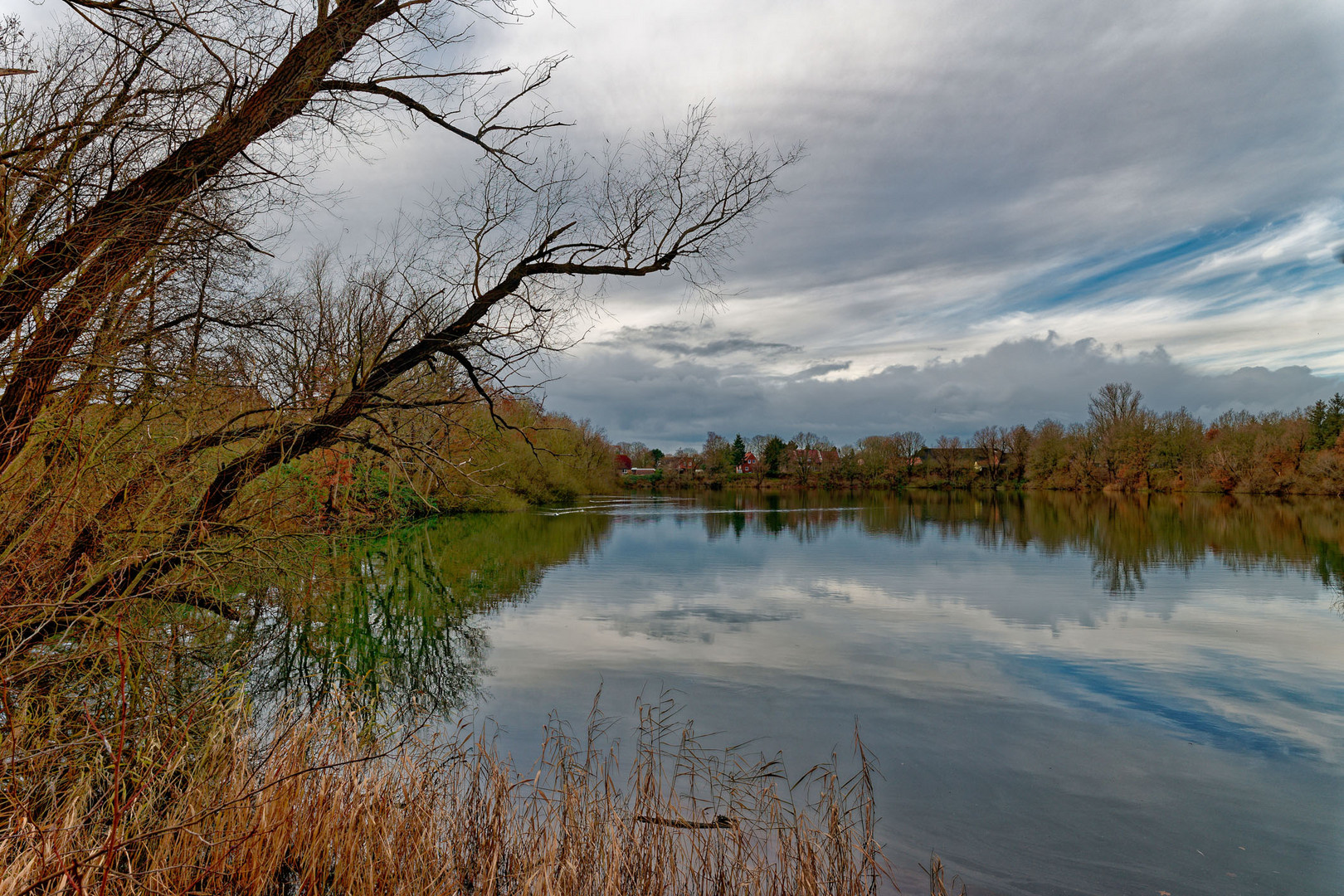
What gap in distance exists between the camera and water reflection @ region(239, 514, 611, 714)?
28.9 feet

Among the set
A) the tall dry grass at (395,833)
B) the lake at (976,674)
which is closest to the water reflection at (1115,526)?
the lake at (976,674)

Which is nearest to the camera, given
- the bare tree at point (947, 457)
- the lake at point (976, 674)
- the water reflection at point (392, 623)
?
the lake at point (976, 674)

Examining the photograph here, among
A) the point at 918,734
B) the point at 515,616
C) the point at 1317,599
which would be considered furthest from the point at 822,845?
the point at 1317,599

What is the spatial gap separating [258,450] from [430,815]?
10.8ft

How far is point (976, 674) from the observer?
10.1 meters

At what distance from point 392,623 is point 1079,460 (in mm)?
68637

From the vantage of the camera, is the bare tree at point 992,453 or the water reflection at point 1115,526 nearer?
the water reflection at point 1115,526

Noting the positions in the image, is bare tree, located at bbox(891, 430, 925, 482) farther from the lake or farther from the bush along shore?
the lake

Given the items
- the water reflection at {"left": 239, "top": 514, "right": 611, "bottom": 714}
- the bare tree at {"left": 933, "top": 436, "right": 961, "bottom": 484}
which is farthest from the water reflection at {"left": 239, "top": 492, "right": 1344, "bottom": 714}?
the bare tree at {"left": 933, "top": 436, "right": 961, "bottom": 484}

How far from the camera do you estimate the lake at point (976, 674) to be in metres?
5.85

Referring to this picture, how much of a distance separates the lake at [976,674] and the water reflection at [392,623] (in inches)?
3.3

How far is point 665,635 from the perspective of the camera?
12281 mm

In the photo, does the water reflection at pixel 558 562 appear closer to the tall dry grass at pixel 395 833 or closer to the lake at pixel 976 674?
the lake at pixel 976 674

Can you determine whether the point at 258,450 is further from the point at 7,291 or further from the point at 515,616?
the point at 515,616
